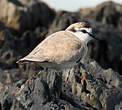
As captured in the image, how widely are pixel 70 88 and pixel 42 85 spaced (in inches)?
47.1

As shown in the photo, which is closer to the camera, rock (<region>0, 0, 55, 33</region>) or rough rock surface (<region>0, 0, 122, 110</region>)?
rough rock surface (<region>0, 0, 122, 110</region>)

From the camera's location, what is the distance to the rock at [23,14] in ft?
90.9

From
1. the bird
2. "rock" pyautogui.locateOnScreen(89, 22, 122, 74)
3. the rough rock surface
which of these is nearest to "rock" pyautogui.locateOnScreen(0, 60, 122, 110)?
the rough rock surface

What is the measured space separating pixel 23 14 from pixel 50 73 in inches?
729

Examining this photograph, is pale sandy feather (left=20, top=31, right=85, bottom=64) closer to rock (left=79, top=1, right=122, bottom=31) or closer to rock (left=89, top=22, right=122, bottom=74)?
rock (left=89, top=22, right=122, bottom=74)

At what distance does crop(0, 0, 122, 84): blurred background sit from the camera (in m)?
22.0

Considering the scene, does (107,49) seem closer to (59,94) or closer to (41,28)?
(41,28)

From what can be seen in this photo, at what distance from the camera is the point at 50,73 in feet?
33.8

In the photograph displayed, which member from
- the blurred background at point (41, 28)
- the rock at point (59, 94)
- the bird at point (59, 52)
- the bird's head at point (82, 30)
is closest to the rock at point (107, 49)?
the blurred background at point (41, 28)

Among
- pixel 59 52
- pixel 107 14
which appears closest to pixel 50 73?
pixel 59 52

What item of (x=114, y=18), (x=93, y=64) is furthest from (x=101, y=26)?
(x=93, y=64)

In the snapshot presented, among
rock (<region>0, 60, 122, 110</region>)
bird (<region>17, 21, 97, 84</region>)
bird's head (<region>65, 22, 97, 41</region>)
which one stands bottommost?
rock (<region>0, 60, 122, 110</region>)

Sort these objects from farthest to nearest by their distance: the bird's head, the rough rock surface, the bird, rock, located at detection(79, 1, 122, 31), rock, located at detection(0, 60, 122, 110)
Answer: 1. rock, located at detection(79, 1, 122, 31)
2. the bird's head
3. the bird
4. the rough rock surface
5. rock, located at detection(0, 60, 122, 110)

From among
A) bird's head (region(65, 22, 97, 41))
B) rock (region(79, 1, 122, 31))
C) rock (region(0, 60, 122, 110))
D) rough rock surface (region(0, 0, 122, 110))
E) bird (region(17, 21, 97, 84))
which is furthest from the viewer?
rock (region(79, 1, 122, 31))
